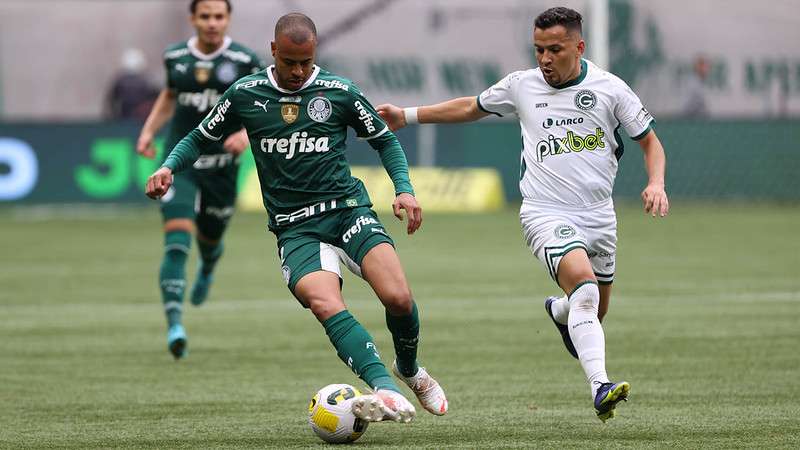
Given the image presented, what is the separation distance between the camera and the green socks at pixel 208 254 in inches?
466

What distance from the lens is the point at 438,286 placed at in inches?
575

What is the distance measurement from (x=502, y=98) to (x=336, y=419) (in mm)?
2163

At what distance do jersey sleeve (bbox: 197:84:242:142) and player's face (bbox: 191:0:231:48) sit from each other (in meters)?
3.18

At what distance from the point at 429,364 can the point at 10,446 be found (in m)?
3.43

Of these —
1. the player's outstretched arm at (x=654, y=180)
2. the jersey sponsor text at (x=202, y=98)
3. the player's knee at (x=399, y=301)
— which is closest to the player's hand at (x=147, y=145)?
the jersey sponsor text at (x=202, y=98)

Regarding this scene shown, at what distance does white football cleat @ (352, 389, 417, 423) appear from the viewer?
21.5 ft

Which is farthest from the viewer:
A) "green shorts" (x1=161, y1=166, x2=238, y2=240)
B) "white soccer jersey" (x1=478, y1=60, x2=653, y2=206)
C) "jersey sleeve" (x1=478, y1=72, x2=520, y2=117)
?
"green shorts" (x1=161, y1=166, x2=238, y2=240)

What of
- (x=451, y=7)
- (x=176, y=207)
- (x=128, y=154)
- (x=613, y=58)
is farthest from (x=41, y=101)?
(x=176, y=207)

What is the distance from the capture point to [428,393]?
7625 mm

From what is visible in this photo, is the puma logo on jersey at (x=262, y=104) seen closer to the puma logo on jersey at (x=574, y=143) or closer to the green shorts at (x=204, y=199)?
the puma logo on jersey at (x=574, y=143)

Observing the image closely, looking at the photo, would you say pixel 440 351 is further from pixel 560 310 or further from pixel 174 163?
pixel 174 163

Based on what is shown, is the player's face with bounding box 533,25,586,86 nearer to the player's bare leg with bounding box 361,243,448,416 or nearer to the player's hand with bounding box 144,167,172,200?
the player's bare leg with bounding box 361,243,448,416

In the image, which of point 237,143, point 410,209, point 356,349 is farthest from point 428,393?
point 237,143

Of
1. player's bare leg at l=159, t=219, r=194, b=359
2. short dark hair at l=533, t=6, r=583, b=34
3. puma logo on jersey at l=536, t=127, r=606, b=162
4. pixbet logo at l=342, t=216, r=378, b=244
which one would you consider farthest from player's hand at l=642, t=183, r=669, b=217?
player's bare leg at l=159, t=219, r=194, b=359
